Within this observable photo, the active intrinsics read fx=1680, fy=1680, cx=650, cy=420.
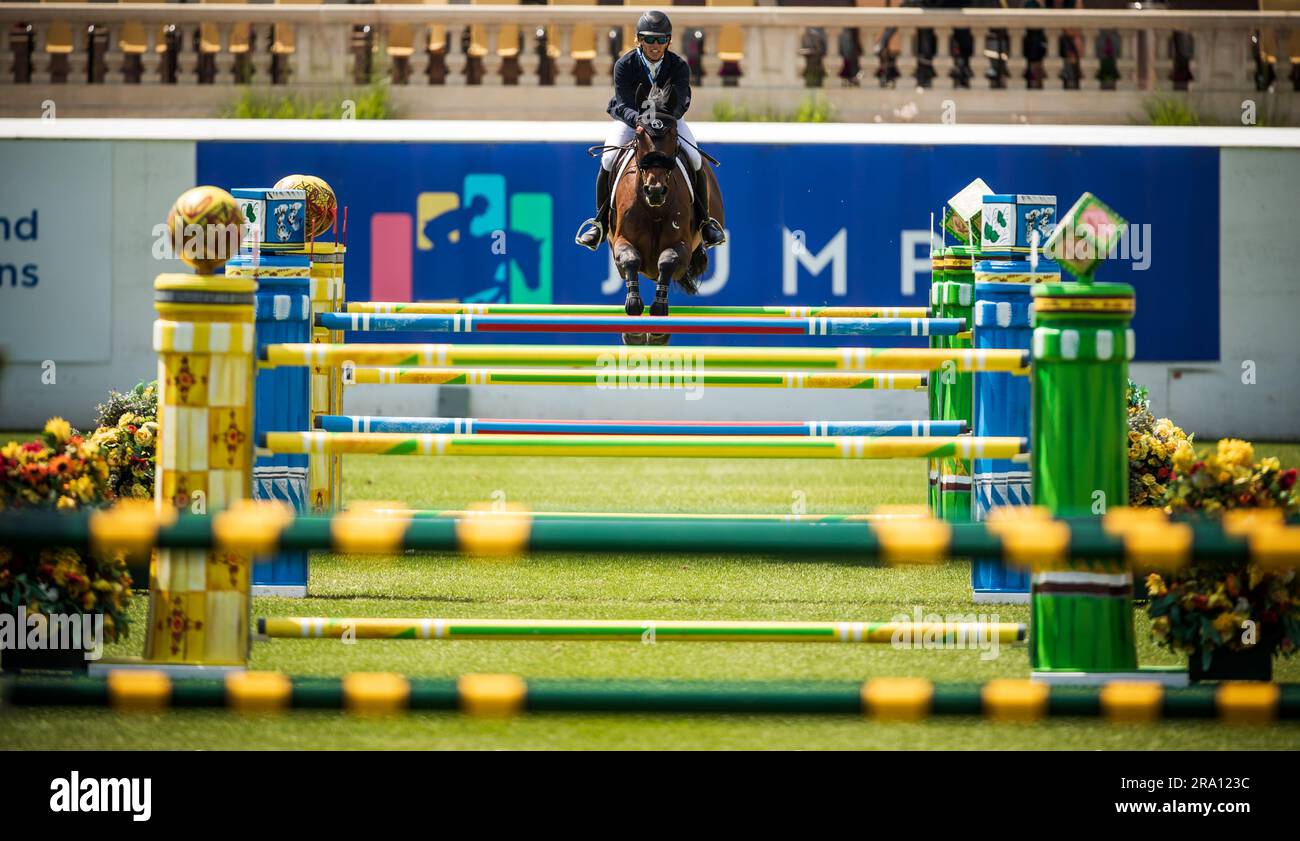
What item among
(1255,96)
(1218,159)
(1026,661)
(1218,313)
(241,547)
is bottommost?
(1026,661)

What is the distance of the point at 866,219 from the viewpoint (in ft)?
53.3

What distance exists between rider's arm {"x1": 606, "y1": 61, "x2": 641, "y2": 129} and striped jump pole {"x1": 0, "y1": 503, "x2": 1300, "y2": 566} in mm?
6059

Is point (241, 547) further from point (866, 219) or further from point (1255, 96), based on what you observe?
point (1255, 96)

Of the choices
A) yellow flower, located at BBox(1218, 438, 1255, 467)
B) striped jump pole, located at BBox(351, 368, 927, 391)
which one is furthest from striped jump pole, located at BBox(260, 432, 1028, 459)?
yellow flower, located at BBox(1218, 438, 1255, 467)

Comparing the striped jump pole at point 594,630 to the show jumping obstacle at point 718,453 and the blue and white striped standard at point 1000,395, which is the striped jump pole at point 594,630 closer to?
the show jumping obstacle at point 718,453

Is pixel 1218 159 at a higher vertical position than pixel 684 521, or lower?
higher

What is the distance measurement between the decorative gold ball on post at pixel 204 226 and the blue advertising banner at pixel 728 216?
11.2 meters

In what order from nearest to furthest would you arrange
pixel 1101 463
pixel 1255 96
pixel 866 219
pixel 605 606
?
pixel 1101 463
pixel 605 606
pixel 866 219
pixel 1255 96

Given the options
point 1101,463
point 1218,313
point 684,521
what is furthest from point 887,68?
point 684,521

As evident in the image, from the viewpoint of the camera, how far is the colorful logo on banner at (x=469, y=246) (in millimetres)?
16234

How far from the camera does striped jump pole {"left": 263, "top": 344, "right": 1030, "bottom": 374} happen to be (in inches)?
214

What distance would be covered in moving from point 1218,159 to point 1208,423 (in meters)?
2.61

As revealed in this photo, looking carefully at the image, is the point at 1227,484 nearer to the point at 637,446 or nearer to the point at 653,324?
the point at 637,446

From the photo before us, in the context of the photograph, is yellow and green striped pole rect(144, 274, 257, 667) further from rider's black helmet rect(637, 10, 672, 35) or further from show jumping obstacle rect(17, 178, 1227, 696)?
rider's black helmet rect(637, 10, 672, 35)
